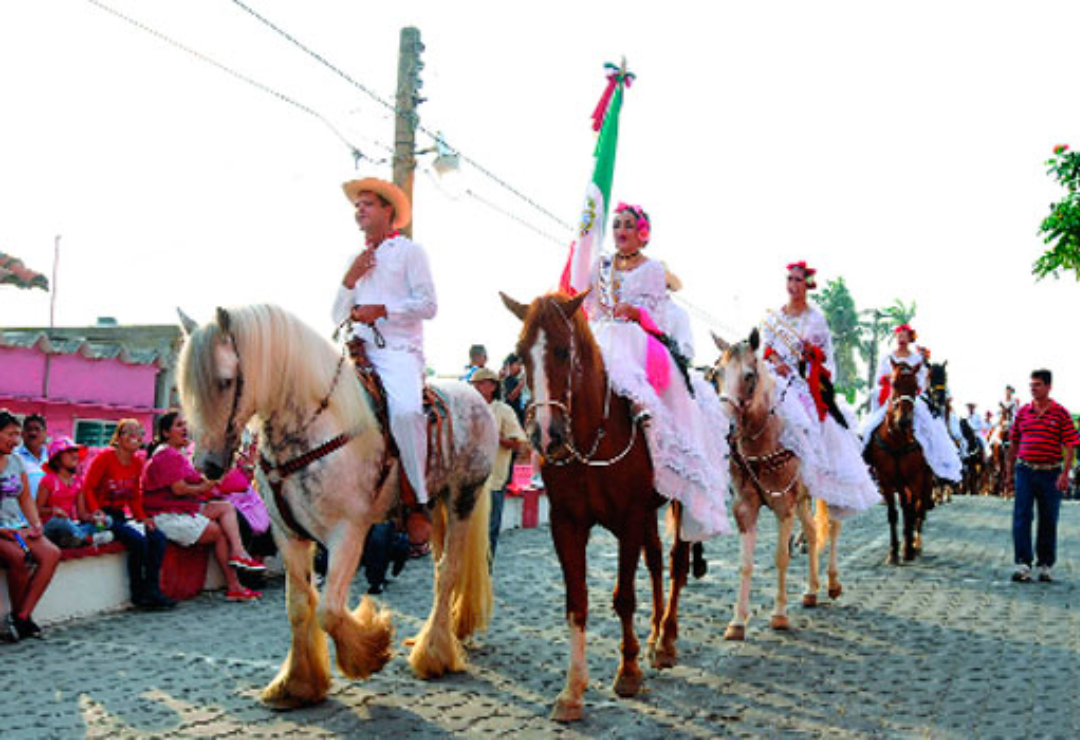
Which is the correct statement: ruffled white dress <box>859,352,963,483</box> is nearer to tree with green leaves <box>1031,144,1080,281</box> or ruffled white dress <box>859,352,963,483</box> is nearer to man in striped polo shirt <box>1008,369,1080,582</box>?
man in striped polo shirt <box>1008,369,1080,582</box>

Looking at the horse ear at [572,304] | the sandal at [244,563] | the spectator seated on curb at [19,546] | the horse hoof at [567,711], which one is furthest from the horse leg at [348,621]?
the sandal at [244,563]

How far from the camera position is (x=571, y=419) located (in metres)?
5.85

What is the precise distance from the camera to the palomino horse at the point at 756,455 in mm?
8227

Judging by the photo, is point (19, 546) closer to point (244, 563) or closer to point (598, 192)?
point (244, 563)

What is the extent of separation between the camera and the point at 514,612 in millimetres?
8758

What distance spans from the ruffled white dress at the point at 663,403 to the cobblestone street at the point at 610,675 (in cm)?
112

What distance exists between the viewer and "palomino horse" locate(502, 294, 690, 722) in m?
5.47

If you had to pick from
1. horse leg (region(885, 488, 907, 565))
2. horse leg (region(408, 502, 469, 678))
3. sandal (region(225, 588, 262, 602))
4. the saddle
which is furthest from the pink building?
the saddle

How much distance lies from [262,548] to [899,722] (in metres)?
6.83

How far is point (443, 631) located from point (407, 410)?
5.12ft

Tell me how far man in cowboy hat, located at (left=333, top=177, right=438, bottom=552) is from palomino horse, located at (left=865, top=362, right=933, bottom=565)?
8036 mm

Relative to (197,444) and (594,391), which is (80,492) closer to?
(197,444)

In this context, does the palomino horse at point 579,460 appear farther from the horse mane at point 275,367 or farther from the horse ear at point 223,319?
the horse ear at point 223,319

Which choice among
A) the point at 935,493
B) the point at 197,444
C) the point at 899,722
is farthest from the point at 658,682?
the point at 935,493
